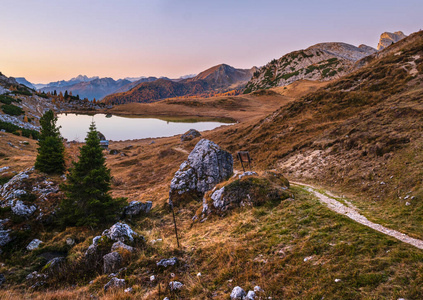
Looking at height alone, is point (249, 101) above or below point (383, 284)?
above

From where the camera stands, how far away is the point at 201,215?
49.0ft

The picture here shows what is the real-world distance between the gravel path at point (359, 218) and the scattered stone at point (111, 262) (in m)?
11.6

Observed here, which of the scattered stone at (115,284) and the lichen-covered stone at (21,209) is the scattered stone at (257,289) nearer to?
the scattered stone at (115,284)

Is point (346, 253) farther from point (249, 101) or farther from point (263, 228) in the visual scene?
point (249, 101)

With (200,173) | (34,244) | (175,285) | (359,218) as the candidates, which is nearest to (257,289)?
(175,285)

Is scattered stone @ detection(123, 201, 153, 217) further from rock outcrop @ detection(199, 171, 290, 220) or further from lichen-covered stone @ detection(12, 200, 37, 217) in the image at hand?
lichen-covered stone @ detection(12, 200, 37, 217)

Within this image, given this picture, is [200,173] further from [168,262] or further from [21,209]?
[21,209]

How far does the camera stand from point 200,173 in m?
20.9

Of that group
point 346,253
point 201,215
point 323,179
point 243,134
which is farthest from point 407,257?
point 243,134

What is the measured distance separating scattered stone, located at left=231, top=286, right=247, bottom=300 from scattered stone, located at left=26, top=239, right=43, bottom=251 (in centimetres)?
1306

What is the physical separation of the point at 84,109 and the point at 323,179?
211 m

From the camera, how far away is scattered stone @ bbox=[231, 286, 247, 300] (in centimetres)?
607

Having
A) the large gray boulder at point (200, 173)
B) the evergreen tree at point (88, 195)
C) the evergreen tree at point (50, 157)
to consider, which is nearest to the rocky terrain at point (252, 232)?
the large gray boulder at point (200, 173)

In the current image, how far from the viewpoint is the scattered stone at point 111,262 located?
8.77 m
